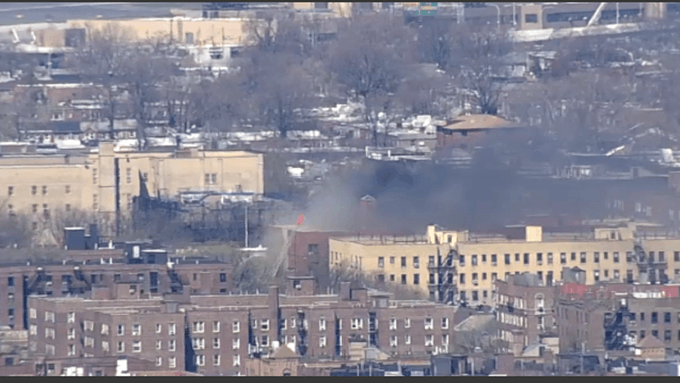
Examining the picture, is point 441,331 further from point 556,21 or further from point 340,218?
point 556,21

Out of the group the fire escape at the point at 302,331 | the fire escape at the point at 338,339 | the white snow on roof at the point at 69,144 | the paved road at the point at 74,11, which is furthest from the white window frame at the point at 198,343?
the paved road at the point at 74,11

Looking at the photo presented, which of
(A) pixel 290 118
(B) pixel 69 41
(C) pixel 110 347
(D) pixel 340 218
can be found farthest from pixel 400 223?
(B) pixel 69 41

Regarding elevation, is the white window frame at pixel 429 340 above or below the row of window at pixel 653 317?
below

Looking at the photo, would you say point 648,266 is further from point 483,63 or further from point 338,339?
point 483,63

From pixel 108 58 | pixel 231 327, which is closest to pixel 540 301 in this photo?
pixel 231 327

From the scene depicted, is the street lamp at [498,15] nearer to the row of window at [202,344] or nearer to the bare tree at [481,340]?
the bare tree at [481,340]

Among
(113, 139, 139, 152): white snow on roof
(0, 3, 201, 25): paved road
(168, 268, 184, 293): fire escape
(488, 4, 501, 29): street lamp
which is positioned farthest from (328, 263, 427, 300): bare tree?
(0, 3, 201, 25): paved road

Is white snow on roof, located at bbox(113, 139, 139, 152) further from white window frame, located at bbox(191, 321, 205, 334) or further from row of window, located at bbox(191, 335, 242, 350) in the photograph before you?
row of window, located at bbox(191, 335, 242, 350)
